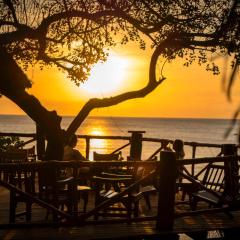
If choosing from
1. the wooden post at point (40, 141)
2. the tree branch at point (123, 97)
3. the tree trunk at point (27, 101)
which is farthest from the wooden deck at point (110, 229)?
the wooden post at point (40, 141)

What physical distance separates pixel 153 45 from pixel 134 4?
1487 mm

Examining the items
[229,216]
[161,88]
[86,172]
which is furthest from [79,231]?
[161,88]

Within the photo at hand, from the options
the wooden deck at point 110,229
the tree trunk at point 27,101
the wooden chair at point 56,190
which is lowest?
the wooden deck at point 110,229

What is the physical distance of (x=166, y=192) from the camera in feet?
22.4

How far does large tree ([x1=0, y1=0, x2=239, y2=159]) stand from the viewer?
9969 millimetres

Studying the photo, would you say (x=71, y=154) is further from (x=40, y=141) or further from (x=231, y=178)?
(x=231, y=178)

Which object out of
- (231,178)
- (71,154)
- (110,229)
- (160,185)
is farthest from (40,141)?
(160,185)

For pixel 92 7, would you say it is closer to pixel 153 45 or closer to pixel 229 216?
pixel 153 45

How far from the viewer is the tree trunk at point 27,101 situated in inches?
380

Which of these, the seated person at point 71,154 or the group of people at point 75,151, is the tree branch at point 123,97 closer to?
the group of people at point 75,151

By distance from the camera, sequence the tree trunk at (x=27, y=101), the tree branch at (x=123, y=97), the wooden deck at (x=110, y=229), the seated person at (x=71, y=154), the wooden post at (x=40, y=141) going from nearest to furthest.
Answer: the wooden deck at (x=110, y=229) < the tree trunk at (x=27, y=101) < the seated person at (x=71, y=154) < the tree branch at (x=123, y=97) < the wooden post at (x=40, y=141)

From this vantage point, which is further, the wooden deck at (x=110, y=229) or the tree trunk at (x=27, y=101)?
the tree trunk at (x=27, y=101)

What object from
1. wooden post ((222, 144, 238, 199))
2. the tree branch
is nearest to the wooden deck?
wooden post ((222, 144, 238, 199))

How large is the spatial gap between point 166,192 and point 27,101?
422 centimetres
